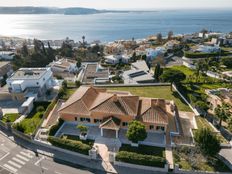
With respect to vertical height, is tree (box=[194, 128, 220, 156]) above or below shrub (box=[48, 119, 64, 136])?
above

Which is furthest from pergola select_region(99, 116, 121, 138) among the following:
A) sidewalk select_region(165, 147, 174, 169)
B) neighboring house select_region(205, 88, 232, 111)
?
neighboring house select_region(205, 88, 232, 111)

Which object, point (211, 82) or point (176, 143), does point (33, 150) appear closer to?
point (176, 143)

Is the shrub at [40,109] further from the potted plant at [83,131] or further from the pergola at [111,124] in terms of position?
the pergola at [111,124]

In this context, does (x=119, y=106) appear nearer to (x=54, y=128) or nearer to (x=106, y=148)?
(x=106, y=148)

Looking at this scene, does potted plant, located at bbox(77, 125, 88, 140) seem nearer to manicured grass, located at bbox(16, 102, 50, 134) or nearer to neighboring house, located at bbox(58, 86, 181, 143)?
neighboring house, located at bbox(58, 86, 181, 143)

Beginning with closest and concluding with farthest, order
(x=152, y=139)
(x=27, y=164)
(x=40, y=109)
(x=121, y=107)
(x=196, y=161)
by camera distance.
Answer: (x=196, y=161), (x=27, y=164), (x=152, y=139), (x=121, y=107), (x=40, y=109)

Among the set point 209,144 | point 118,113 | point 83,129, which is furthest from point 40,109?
point 209,144

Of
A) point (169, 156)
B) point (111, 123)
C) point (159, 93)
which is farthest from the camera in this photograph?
point (159, 93)

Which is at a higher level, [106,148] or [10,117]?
[10,117]
